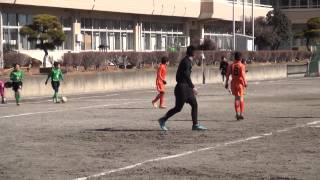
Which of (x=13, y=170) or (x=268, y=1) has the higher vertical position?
(x=268, y=1)

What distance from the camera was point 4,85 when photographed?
28.1 metres

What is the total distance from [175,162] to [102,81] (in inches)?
995

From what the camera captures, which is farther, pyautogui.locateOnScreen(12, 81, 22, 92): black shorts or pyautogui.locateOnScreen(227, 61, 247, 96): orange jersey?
pyautogui.locateOnScreen(12, 81, 22, 92): black shorts

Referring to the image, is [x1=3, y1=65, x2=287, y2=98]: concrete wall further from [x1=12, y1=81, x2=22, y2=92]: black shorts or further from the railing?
the railing

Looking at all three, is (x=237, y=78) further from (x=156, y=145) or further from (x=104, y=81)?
(x=104, y=81)

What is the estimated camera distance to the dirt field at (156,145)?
1055 cm

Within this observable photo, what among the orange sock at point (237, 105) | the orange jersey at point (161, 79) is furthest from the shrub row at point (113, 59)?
the orange sock at point (237, 105)

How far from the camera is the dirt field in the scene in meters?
10.6

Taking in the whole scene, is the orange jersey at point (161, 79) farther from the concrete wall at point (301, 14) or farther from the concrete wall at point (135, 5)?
the concrete wall at point (301, 14)

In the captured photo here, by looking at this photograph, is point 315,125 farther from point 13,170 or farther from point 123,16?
point 123,16

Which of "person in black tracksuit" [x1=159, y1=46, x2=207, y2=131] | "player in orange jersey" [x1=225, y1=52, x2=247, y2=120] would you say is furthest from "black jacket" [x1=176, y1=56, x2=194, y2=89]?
"player in orange jersey" [x1=225, y1=52, x2=247, y2=120]

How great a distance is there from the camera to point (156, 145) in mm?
13672

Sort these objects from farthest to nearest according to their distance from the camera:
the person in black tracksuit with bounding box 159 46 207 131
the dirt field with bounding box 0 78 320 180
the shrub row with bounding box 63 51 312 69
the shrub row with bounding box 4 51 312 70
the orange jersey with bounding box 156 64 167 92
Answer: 1. the shrub row with bounding box 63 51 312 69
2. the shrub row with bounding box 4 51 312 70
3. the orange jersey with bounding box 156 64 167 92
4. the person in black tracksuit with bounding box 159 46 207 131
5. the dirt field with bounding box 0 78 320 180

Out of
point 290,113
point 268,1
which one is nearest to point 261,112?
point 290,113
